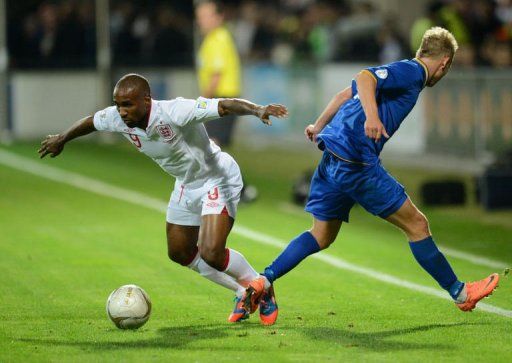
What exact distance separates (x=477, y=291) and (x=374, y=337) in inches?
33.7

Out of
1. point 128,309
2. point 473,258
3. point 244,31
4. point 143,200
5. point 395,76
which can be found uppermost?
point 395,76

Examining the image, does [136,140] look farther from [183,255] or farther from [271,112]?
[271,112]

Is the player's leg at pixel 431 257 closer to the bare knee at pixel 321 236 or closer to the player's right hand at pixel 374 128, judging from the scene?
the bare knee at pixel 321 236

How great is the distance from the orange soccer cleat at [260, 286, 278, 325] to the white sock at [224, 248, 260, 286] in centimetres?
32

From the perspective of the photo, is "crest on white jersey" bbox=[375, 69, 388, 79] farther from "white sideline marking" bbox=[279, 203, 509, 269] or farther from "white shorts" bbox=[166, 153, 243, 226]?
"white sideline marking" bbox=[279, 203, 509, 269]

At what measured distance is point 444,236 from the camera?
13.6 meters

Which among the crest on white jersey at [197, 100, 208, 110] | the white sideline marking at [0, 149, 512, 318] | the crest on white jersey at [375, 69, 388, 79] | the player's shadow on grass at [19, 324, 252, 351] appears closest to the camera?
the player's shadow on grass at [19, 324, 252, 351]

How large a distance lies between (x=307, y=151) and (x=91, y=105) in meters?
5.00

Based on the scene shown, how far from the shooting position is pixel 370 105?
8.22 m

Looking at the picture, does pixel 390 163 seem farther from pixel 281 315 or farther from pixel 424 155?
pixel 281 315

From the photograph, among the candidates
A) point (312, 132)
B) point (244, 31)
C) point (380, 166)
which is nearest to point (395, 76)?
point (380, 166)

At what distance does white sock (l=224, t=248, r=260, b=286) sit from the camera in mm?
8922

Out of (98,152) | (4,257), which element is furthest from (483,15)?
(4,257)

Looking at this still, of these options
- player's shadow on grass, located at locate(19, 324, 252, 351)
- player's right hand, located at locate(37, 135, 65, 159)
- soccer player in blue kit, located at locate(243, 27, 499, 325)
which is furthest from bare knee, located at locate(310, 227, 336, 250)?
player's right hand, located at locate(37, 135, 65, 159)
